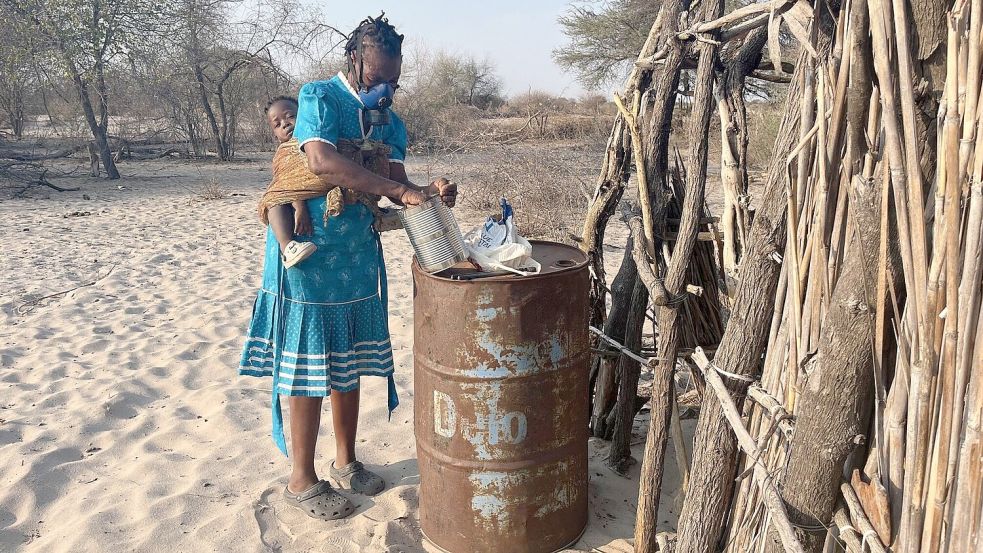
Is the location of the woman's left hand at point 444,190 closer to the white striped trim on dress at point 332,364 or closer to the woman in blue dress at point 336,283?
the woman in blue dress at point 336,283

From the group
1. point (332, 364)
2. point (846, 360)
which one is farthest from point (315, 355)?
point (846, 360)

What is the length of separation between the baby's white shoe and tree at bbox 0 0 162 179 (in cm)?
1207

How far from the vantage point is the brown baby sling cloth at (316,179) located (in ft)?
8.84

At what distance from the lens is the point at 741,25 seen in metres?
2.27

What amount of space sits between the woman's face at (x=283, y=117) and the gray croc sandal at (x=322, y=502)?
4.94 ft

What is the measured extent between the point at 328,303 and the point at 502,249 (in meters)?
0.76

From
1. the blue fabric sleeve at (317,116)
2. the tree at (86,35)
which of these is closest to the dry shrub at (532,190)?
the blue fabric sleeve at (317,116)

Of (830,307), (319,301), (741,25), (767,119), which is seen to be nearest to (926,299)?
(830,307)

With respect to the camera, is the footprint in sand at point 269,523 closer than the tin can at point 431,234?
No

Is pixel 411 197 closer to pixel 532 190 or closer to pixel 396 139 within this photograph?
pixel 396 139

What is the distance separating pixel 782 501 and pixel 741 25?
140 centimetres

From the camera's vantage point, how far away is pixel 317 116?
2557 mm

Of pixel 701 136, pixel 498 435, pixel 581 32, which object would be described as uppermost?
pixel 581 32

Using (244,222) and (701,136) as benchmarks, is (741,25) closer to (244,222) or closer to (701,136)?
(701,136)
